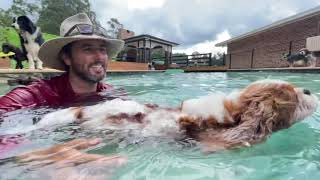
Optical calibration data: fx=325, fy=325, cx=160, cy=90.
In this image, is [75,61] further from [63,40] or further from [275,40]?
[275,40]

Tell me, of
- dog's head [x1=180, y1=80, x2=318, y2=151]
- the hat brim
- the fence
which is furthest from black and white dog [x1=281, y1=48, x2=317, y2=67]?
dog's head [x1=180, y1=80, x2=318, y2=151]

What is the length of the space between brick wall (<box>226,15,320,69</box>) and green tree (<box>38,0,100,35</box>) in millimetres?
22458

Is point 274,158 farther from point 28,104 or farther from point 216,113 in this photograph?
point 28,104

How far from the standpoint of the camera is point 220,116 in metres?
2.20

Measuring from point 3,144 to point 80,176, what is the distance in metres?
0.85

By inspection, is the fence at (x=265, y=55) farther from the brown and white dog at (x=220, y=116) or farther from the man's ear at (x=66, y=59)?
the brown and white dog at (x=220, y=116)

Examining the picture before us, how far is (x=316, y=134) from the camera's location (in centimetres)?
262

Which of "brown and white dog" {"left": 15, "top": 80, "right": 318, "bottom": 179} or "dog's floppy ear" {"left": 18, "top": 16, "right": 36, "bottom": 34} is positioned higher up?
"dog's floppy ear" {"left": 18, "top": 16, "right": 36, "bottom": 34}

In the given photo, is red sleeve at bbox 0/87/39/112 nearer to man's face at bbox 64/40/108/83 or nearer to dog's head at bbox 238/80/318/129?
man's face at bbox 64/40/108/83

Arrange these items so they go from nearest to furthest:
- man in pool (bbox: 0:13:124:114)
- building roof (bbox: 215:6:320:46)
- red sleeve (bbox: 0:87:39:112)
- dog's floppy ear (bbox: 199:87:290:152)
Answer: dog's floppy ear (bbox: 199:87:290:152) < red sleeve (bbox: 0:87:39:112) < man in pool (bbox: 0:13:124:114) < building roof (bbox: 215:6:320:46)

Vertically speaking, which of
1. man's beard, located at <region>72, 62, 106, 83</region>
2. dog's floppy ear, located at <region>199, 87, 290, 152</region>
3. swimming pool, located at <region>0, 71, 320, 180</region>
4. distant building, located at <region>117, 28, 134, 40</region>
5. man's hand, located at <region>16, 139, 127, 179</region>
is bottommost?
swimming pool, located at <region>0, 71, 320, 180</region>

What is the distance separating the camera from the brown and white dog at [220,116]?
2.14 metres

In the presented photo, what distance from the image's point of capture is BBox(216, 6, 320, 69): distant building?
19.7 metres

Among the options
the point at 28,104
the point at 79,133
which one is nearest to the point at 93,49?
the point at 28,104
